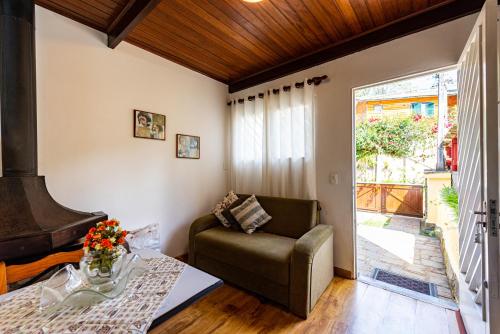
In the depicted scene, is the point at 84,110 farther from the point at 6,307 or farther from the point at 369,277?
the point at 369,277

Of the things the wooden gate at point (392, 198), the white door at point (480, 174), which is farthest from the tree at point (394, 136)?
the white door at point (480, 174)

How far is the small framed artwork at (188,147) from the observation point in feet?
9.26

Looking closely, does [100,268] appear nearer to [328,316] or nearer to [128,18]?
[328,316]

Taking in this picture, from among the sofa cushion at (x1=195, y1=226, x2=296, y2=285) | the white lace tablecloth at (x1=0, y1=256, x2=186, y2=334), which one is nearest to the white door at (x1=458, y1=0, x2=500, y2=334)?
the sofa cushion at (x1=195, y1=226, x2=296, y2=285)

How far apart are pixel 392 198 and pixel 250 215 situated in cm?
440

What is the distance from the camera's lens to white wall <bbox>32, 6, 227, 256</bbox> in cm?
189

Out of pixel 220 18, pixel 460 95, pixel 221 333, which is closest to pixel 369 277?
pixel 221 333

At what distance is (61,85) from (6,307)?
1785 mm

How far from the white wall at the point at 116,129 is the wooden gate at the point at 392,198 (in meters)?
4.44

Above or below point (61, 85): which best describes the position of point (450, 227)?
below

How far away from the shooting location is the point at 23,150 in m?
1.58

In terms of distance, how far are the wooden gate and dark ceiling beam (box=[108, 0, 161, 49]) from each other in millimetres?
5847

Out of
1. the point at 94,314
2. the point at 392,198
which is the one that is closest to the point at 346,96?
the point at 94,314

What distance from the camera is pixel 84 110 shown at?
2.05 meters
